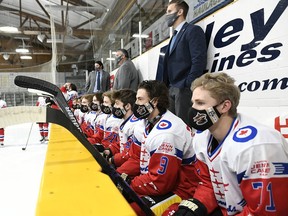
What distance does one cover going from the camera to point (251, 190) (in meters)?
0.88

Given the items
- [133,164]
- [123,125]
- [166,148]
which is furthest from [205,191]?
[123,125]

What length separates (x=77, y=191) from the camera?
627mm

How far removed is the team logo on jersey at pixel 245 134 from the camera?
0.91 meters

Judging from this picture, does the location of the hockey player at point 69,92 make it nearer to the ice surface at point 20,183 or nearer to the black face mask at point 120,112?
the ice surface at point 20,183

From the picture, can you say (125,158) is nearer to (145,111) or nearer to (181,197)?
(145,111)

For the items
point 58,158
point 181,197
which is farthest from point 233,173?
point 58,158

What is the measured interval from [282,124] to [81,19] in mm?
6195

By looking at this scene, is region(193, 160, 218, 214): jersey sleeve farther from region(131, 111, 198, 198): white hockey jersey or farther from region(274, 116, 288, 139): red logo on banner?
region(274, 116, 288, 139): red logo on banner

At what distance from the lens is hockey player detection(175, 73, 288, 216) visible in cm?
85

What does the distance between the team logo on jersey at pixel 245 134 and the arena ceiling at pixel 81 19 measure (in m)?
2.41

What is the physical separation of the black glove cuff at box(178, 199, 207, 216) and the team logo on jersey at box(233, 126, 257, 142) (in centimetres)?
33

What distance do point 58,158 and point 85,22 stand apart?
20.6 feet

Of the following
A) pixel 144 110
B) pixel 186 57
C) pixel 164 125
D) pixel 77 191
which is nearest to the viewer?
pixel 77 191

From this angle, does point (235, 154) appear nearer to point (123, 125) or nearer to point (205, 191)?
point (205, 191)
